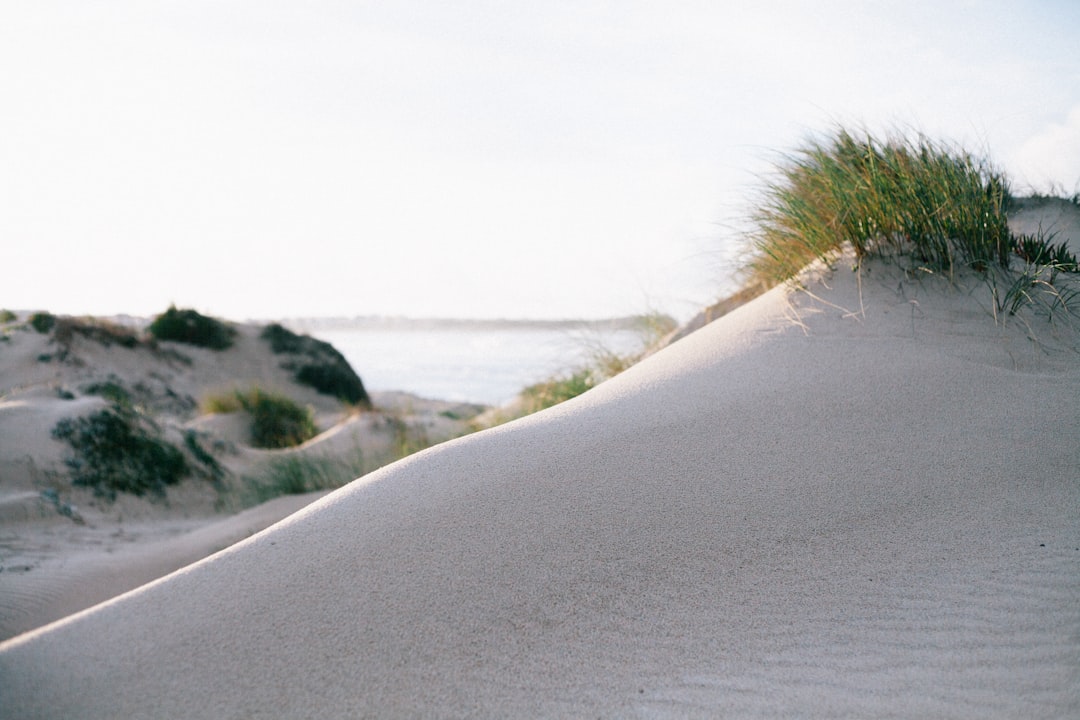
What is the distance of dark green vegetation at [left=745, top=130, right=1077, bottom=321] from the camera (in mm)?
3543

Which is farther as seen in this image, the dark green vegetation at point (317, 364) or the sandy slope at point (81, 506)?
the dark green vegetation at point (317, 364)

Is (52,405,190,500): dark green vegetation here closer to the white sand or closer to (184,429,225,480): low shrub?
(184,429,225,480): low shrub

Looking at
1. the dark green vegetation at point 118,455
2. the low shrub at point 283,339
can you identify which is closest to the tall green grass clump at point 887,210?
the dark green vegetation at point 118,455

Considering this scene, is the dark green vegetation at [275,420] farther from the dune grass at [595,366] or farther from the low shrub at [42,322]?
the dune grass at [595,366]

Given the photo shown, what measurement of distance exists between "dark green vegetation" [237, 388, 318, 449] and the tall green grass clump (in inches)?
302

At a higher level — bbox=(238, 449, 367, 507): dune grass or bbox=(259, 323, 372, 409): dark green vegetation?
bbox=(259, 323, 372, 409): dark green vegetation

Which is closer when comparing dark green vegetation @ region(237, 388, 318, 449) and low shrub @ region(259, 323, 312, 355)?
dark green vegetation @ region(237, 388, 318, 449)

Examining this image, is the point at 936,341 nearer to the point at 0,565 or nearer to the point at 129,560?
the point at 129,560

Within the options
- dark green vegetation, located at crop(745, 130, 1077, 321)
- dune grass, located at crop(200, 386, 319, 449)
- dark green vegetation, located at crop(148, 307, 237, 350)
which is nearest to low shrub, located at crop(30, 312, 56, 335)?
dark green vegetation, located at crop(148, 307, 237, 350)

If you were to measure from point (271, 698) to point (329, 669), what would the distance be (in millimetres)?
157

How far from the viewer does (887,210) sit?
12.1 ft

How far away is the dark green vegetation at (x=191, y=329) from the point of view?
50.2ft

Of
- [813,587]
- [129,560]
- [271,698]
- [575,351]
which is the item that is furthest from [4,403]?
[813,587]

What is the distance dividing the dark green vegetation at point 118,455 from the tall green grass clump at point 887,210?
214 inches
